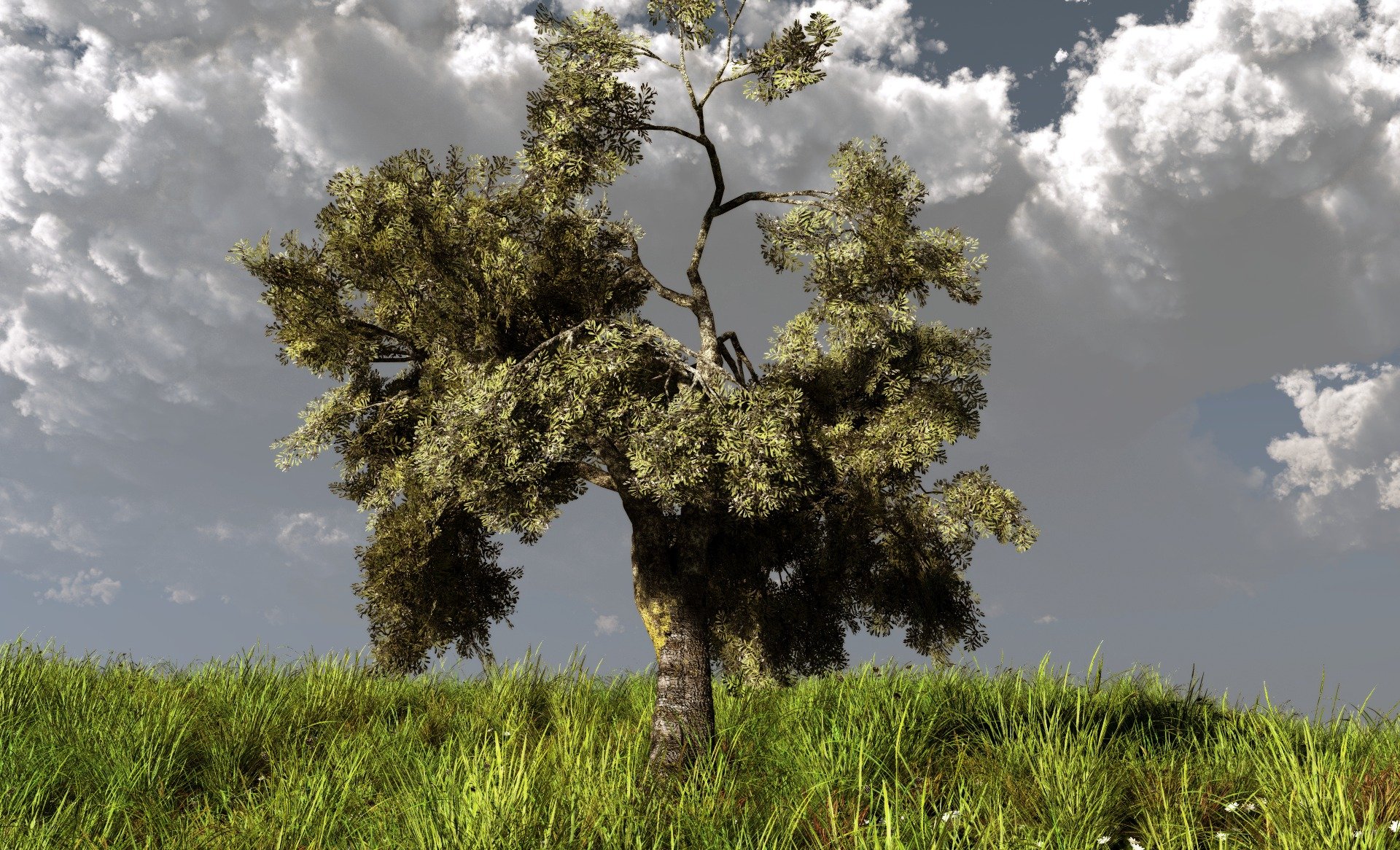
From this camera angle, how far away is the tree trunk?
13211 mm

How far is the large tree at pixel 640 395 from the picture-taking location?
42.1ft

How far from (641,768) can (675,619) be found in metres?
3.42

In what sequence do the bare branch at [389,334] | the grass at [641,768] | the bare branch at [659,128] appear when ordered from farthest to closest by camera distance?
the bare branch at [389,334], the bare branch at [659,128], the grass at [641,768]

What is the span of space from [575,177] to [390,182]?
3.24 meters

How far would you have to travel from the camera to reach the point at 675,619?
14.3 meters

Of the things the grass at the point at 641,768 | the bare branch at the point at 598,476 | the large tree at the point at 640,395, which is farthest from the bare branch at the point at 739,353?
the grass at the point at 641,768

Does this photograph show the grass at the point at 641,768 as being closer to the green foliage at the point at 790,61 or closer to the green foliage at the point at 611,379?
the green foliage at the point at 611,379

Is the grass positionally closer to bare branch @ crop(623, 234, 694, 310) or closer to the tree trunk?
the tree trunk

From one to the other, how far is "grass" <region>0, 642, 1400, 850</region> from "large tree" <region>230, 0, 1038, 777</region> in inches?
66.2

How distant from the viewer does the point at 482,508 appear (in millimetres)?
13727

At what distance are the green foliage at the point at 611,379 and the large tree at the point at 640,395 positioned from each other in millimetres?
43

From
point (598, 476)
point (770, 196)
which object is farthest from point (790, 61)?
point (598, 476)

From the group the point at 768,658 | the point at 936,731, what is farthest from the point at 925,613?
the point at 936,731

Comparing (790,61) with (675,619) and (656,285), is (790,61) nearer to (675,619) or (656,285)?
(656,285)
